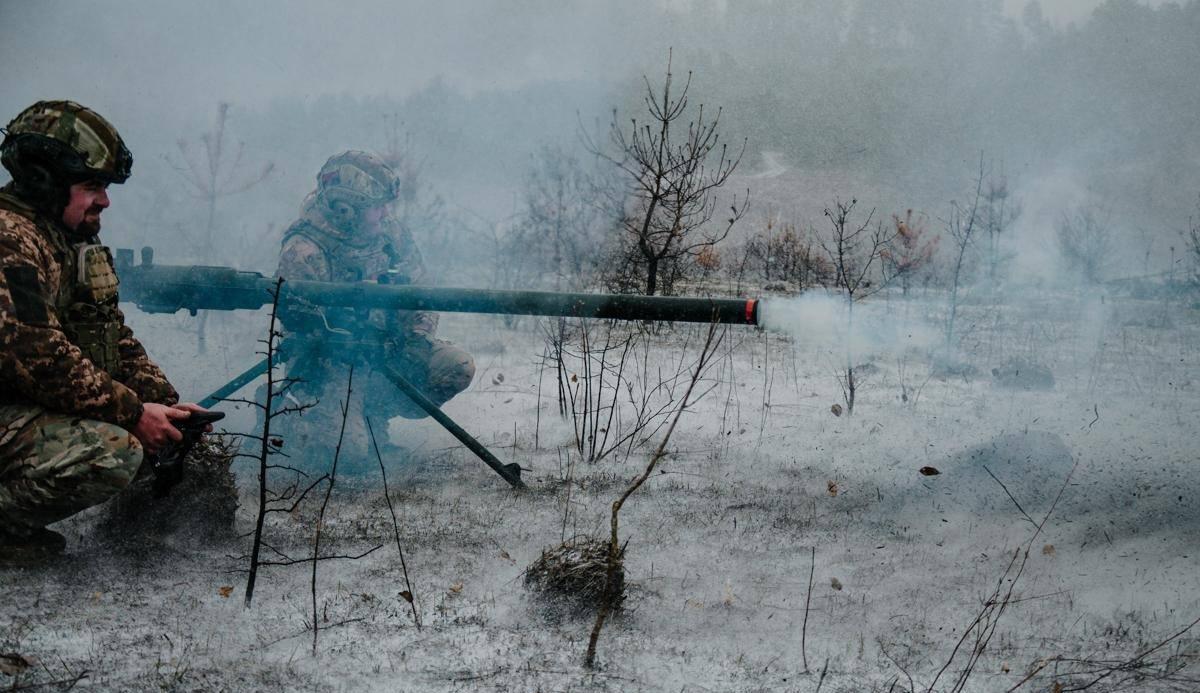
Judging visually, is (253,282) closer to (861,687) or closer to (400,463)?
(400,463)

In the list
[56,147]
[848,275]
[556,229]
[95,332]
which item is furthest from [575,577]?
[556,229]

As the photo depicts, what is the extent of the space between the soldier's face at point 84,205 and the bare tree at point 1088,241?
1305 cm

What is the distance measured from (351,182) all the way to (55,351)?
2850 millimetres

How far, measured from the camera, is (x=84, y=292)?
297 cm

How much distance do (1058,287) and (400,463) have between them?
11.7 meters

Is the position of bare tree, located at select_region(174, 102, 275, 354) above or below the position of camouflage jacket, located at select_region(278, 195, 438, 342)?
above

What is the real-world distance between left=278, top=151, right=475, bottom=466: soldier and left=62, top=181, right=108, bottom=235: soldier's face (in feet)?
5.03

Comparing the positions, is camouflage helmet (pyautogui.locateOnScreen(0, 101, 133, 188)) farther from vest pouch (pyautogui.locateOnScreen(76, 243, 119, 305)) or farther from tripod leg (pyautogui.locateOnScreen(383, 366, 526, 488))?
tripod leg (pyautogui.locateOnScreen(383, 366, 526, 488))

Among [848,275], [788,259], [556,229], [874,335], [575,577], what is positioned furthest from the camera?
[788,259]

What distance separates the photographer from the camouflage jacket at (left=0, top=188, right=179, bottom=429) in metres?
2.54

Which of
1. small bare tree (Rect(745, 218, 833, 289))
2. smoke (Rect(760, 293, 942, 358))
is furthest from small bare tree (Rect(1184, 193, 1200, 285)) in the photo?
small bare tree (Rect(745, 218, 833, 289))

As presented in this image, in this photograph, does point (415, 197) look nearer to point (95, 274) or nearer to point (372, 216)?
point (372, 216)

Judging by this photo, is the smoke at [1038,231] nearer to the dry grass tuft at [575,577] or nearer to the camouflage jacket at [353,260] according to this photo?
the camouflage jacket at [353,260]

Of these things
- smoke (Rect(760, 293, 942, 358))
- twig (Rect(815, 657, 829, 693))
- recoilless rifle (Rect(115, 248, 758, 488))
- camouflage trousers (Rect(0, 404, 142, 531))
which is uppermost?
recoilless rifle (Rect(115, 248, 758, 488))
